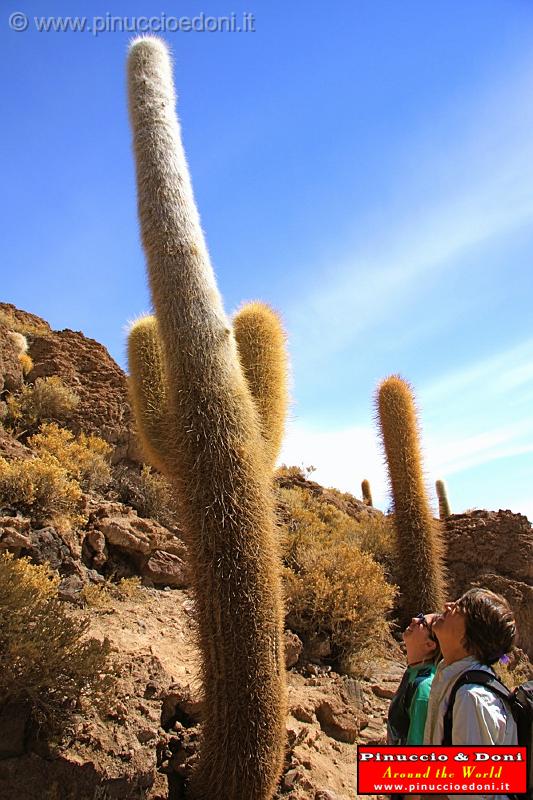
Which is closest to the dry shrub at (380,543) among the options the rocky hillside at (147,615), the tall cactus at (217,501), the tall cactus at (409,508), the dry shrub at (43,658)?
the rocky hillside at (147,615)

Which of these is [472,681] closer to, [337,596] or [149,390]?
[149,390]

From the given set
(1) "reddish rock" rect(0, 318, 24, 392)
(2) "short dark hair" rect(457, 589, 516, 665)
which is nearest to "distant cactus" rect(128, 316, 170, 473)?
(2) "short dark hair" rect(457, 589, 516, 665)

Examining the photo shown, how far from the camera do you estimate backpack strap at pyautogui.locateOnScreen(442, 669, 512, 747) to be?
215cm

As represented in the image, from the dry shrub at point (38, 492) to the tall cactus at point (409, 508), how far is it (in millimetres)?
4517

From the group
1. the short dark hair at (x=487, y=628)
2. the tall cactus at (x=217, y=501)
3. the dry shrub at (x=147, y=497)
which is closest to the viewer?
the short dark hair at (x=487, y=628)

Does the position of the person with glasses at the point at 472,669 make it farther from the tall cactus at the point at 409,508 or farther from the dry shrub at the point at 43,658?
the tall cactus at the point at 409,508

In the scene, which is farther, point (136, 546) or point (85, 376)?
point (85, 376)

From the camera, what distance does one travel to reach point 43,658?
3730 millimetres

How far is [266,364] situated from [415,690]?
9.14 ft

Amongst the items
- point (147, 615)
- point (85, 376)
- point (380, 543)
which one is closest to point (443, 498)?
point (380, 543)

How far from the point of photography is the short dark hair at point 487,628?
236 centimetres

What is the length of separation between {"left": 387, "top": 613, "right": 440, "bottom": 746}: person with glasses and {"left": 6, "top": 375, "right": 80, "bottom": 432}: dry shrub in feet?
22.0

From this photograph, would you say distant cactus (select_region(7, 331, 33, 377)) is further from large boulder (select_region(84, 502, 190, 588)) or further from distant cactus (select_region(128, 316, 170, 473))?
distant cactus (select_region(128, 316, 170, 473))

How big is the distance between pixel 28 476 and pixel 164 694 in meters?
2.57
